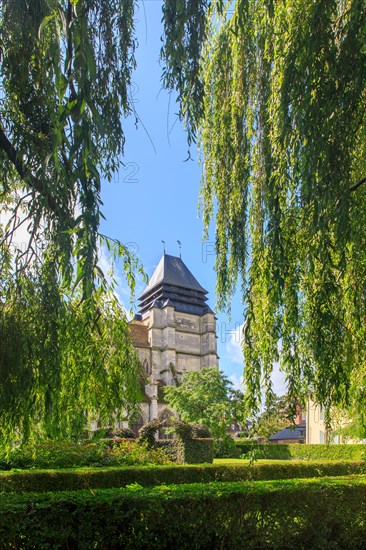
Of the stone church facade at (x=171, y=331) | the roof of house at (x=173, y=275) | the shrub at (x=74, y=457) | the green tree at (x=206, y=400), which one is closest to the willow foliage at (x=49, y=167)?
the shrub at (x=74, y=457)

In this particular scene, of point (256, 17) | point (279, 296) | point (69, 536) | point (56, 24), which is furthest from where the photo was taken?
point (256, 17)

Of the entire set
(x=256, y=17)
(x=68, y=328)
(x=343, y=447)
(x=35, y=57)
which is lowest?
(x=343, y=447)

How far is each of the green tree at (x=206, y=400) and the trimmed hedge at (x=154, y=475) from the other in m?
13.2

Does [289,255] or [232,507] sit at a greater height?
[289,255]

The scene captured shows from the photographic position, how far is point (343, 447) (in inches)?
931

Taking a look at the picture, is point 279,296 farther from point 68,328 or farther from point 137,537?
point 137,537

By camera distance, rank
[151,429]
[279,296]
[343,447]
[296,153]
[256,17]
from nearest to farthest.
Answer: [296,153]
[279,296]
[256,17]
[151,429]
[343,447]

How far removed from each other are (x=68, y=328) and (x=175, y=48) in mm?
2669

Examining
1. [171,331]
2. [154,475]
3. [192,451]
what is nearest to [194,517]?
[154,475]

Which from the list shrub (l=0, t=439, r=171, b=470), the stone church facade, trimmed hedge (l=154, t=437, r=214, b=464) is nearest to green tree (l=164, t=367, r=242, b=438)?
trimmed hedge (l=154, t=437, r=214, b=464)

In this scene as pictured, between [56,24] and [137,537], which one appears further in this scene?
[137,537]

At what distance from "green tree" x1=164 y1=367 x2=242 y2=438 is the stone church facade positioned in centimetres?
→ 1608

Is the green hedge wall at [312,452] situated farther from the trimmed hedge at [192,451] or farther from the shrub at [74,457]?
the shrub at [74,457]

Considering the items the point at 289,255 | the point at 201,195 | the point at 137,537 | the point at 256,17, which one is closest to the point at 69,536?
the point at 137,537
